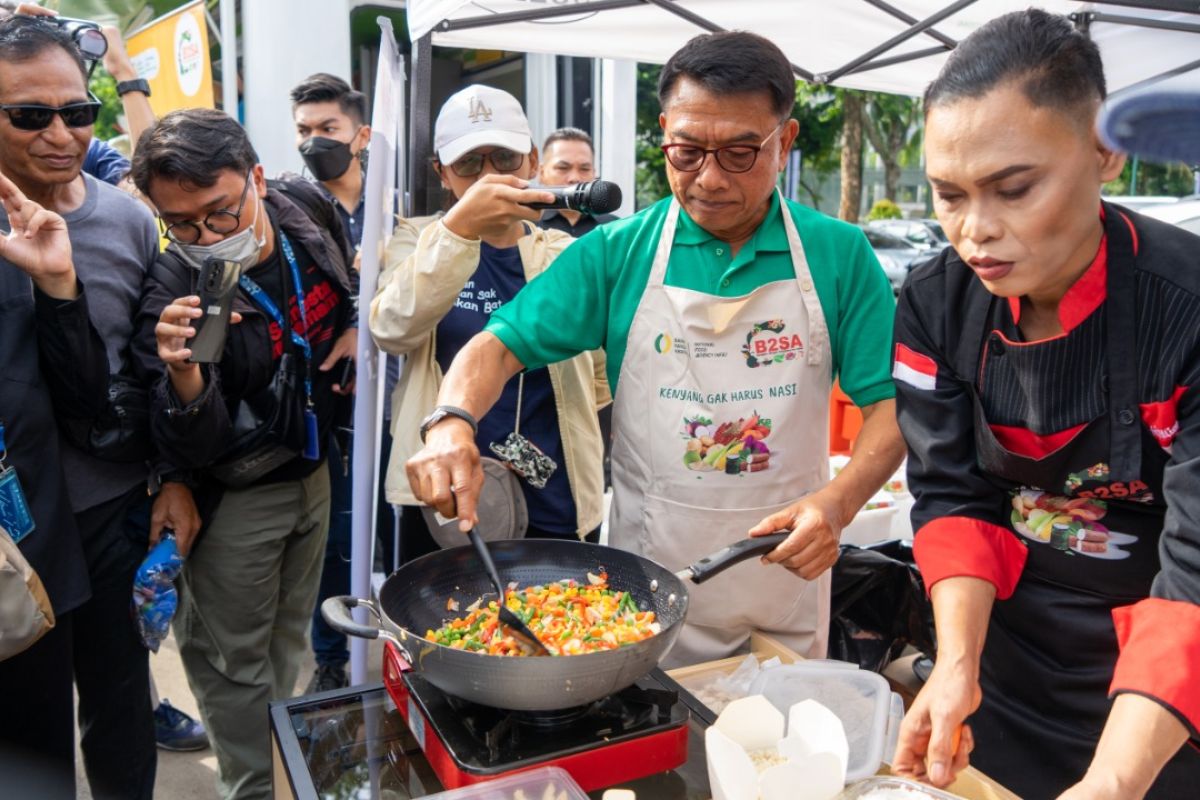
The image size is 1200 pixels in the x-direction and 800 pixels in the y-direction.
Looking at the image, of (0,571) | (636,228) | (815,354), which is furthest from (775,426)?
(0,571)

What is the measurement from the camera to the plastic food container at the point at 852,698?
1312mm

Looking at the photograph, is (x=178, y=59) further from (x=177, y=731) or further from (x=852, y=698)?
(x=852, y=698)

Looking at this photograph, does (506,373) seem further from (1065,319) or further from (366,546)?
(1065,319)

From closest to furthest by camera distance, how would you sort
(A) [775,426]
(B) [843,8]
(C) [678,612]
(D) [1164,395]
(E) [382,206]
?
(D) [1164,395] → (C) [678,612] → (A) [775,426] → (E) [382,206] → (B) [843,8]

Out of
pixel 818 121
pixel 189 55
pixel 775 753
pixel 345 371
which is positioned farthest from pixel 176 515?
pixel 818 121

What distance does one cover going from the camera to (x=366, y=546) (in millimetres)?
2297

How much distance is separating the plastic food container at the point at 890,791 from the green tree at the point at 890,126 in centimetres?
2127

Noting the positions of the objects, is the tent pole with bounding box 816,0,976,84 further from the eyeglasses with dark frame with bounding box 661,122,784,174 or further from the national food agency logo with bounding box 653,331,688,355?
the national food agency logo with bounding box 653,331,688,355

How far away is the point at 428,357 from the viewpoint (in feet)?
7.64

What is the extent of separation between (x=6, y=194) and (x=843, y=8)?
2901mm

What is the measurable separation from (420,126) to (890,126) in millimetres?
23704

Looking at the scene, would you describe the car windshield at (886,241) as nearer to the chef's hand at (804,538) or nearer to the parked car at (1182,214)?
the parked car at (1182,214)

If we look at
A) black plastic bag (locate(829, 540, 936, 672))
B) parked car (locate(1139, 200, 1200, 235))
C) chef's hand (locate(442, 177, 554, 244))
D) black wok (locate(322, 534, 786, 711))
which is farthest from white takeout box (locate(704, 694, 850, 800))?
parked car (locate(1139, 200, 1200, 235))

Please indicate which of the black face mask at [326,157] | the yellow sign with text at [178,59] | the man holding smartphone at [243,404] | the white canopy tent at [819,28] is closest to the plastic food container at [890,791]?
the man holding smartphone at [243,404]
